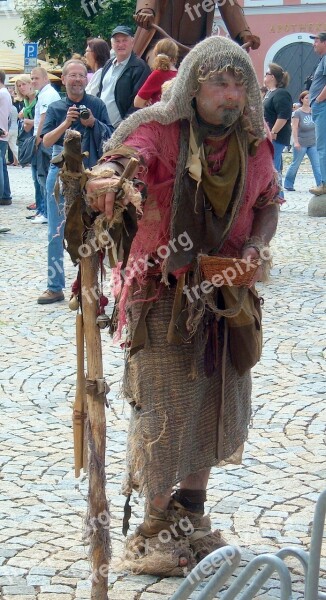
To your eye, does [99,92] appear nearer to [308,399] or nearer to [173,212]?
[308,399]

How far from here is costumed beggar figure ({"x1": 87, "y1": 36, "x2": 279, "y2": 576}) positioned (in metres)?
3.32

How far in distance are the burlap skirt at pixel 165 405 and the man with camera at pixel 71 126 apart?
370cm

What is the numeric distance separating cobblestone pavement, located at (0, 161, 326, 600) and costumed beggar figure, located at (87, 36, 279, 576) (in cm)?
27

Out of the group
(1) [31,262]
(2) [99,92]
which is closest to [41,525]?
(2) [99,92]

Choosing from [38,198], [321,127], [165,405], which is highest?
[321,127]

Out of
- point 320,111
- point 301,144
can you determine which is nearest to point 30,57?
point 301,144

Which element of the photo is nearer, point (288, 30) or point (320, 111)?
point (320, 111)

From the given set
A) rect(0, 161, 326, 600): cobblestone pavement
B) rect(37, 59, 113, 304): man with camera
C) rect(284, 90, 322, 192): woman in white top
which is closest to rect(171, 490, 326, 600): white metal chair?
rect(0, 161, 326, 600): cobblestone pavement

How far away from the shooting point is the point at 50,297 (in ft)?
26.8

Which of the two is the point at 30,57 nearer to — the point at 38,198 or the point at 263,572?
the point at 38,198

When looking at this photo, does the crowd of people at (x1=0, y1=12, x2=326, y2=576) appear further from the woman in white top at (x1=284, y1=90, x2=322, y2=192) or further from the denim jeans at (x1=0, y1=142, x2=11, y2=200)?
the woman in white top at (x1=284, y1=90, x2=322, y2=192)

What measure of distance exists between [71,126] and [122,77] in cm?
66

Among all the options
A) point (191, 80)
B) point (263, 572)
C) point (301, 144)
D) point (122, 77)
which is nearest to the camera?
point (263, 572)

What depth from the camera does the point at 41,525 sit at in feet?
13.0
